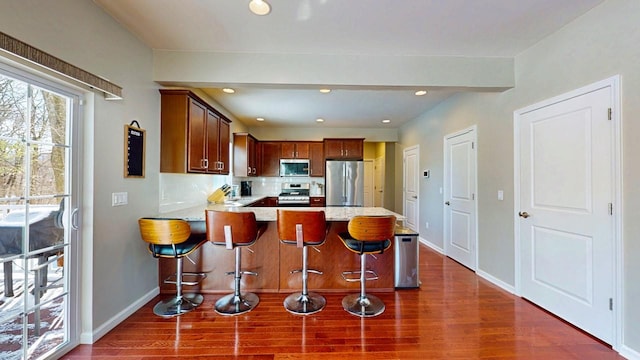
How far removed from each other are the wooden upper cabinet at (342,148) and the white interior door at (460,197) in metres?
2.12

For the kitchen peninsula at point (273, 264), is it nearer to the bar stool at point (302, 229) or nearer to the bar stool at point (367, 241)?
the bar stool at point (367, 241)

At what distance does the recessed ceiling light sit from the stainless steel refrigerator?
4076 mm

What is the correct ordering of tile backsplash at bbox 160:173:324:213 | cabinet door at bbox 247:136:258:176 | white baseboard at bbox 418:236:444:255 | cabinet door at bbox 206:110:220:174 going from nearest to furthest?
1. tile backsplash at bbox 160:173:324:213
2. cabinet door at bbox 206:110:220:174
3. white baseboard at bbox 418:236:444:255
4. cabinet door at bbox 247:136:258:176

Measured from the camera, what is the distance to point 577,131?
2.17 meters

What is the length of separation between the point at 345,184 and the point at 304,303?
3.63 metres

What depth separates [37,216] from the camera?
165cm

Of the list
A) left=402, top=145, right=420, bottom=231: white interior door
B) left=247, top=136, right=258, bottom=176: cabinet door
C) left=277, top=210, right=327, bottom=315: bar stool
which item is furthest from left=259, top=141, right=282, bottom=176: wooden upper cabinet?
left=277, top=210, right=327, bottom=315: bar stool

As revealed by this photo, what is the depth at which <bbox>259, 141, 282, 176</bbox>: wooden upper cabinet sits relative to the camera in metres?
6.14

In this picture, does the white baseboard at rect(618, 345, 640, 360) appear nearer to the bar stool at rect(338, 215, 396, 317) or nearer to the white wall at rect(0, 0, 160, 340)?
the bar stool at rect(338, 215, 396, 317)

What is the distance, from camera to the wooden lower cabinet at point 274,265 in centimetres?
286

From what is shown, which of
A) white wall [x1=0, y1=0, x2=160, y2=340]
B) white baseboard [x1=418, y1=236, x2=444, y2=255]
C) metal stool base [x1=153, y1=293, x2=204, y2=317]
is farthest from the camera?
white baseboard [x1=418, y1=236, x2=444, y2=255]

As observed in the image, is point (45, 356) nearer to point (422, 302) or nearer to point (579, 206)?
point (422, 302)

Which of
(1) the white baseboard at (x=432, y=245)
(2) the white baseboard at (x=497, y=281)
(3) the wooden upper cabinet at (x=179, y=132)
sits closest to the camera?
(3) the wooden upper cabinet at (x=179, y=132)

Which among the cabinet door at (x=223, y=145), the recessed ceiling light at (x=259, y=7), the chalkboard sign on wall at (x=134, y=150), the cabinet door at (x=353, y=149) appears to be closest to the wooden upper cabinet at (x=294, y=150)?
the cabinet door at (x=353, y=149)
